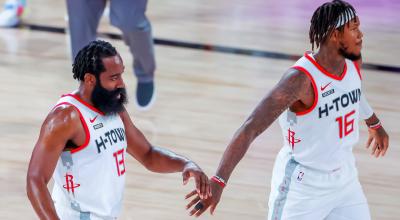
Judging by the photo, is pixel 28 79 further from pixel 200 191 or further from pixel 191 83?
pixel 200 191

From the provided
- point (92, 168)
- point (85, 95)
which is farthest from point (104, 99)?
point (92, 168)

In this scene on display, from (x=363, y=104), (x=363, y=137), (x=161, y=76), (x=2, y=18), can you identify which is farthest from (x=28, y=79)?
(x=363, y=104)

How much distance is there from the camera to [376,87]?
759cm

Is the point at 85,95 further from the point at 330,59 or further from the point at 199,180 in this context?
the point at 330,59

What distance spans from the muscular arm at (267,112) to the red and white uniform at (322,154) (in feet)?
0.23

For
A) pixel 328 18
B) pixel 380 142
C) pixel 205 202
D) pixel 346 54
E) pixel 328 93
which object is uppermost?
pixel 328 18

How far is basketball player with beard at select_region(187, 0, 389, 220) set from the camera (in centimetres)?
369

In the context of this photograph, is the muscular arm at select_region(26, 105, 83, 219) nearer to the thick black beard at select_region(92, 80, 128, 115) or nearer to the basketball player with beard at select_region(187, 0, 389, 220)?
the thick black beard at select_region(92, 80, 128, 115)

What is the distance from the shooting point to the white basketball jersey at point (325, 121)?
3697mm

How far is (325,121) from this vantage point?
369 centimetres

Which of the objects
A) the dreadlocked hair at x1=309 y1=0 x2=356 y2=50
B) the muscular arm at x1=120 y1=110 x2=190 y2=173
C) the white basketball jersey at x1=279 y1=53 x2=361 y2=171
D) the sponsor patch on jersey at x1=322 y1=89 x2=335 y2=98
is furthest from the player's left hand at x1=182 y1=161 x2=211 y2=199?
the dreadlocked hair at x1=309 y1=0 x2=356 y2=50

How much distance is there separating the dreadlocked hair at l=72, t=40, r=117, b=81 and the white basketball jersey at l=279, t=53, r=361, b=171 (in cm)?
80

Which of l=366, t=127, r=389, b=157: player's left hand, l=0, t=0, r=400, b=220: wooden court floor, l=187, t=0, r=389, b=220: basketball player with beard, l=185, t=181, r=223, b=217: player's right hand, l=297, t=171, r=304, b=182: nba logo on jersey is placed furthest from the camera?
l=0, t=0, r=400, b=220: wooden court floor

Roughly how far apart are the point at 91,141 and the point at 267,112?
714 mm
